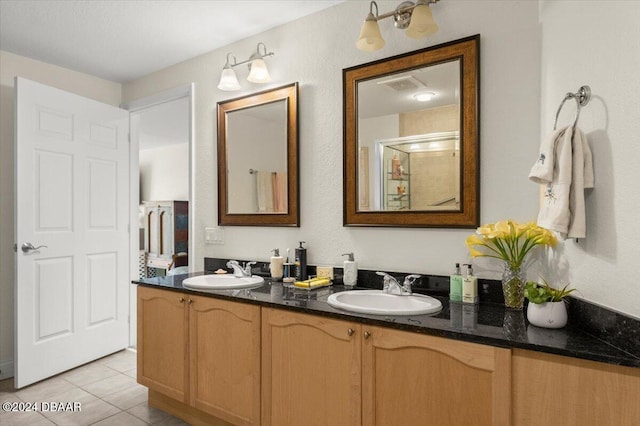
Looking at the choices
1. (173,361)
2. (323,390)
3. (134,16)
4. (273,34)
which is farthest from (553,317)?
(134,16)

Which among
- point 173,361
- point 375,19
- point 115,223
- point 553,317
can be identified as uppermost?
point 375,19

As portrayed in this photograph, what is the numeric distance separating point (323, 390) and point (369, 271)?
67 cm

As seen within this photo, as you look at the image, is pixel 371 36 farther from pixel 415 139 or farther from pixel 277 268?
pixel 277 268

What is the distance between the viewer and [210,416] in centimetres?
202

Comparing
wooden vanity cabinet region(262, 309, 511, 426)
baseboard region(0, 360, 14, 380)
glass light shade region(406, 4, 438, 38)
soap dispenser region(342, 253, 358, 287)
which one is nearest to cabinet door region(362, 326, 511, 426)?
wooden vanity cabinet region(262, 309, 511, 426)

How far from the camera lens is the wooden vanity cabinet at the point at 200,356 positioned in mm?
1775

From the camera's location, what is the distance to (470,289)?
1.63m

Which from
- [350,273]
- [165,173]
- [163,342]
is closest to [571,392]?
[350,273]

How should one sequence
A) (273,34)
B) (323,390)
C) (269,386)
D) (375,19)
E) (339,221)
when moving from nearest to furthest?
1. (323,390)
2. (269,386)
3. (375,19)
4. (339,221)
5. (273,34)

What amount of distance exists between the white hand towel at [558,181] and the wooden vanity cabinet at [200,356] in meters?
1.24

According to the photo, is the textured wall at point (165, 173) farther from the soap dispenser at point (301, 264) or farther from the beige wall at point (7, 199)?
the soap dispenser at point (301, 264)

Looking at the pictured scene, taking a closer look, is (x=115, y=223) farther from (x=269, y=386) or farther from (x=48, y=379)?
(x=269, y=386)

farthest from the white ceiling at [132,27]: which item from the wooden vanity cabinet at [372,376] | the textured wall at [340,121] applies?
the wooden vanity cabinet at [372,376]

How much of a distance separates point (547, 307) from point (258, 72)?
6.41 feet
